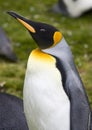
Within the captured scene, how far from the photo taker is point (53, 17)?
7.91 metres

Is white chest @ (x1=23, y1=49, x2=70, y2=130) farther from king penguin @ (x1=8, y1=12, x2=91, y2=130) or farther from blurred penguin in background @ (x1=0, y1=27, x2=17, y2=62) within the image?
blurred penguin in background @ (x1=0, y1=27, x2=17, y2=62)

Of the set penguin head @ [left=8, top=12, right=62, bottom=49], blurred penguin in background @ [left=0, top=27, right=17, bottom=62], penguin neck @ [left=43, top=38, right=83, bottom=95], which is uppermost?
penguin head @ [left=8, top=12, right=62, bottom=49]

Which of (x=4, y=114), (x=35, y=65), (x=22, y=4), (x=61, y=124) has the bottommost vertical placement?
(x=22, y=4)

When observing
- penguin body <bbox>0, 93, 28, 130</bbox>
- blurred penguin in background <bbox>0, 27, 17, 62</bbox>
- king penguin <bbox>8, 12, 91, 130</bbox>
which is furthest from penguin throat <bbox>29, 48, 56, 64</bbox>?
blurred penguin in background <bbox>0, 27, 17, 62</bbox>

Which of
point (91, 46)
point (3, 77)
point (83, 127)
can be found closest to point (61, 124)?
point (83, 127)

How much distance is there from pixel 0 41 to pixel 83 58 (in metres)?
1.06

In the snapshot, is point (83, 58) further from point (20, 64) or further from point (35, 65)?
point (35, 65)

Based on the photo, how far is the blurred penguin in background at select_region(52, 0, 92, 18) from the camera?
26.1ft

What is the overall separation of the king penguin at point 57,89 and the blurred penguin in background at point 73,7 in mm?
5205

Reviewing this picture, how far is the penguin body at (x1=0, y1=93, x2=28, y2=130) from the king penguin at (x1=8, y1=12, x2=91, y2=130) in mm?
615

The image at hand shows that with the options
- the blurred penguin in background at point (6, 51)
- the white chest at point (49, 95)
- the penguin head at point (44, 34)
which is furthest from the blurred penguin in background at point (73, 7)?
the white chest at point (49, 95)

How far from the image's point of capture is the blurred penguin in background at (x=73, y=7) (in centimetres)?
794

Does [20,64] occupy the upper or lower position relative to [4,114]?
lower

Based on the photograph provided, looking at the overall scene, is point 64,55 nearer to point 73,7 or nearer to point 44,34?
point 44,34
